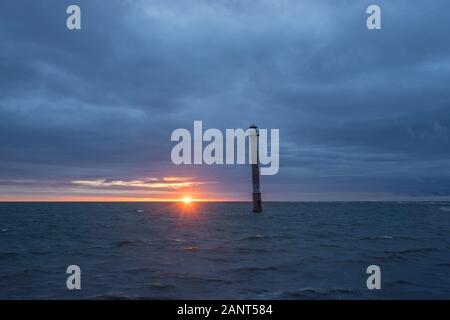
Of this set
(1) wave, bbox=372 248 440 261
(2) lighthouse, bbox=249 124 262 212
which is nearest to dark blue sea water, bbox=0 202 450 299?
(1) wave, bbox=372 248 440 261

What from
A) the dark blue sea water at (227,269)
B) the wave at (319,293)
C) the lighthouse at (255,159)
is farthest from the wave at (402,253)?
the lighthouse at (255,159)

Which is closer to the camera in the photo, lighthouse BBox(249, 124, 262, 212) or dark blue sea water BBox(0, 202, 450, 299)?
dark blue sea water BBox(0, 202, 450, 299)

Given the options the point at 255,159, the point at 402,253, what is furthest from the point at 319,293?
the point at 255,159

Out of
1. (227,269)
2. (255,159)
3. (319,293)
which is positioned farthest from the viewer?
(255,159)

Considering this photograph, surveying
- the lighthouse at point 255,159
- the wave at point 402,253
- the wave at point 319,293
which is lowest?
the wave at point 402,253

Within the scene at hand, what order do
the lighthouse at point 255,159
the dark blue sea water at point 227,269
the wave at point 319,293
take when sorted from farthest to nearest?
the lighthouse at point 255,159 → the dark blue sea water at point 227,269 → the wave at point 319,293

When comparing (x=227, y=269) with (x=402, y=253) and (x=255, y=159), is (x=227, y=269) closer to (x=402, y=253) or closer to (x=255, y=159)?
(x=402, y=253)

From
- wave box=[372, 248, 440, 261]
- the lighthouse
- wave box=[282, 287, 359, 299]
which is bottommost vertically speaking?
wave box=[372, 248, 440, 261]

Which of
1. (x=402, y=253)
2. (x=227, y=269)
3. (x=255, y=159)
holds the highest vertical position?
(x=255, y=159)

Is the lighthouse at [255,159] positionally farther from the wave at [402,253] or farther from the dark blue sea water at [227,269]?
the wave at [402,253]

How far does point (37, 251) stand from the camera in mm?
30688

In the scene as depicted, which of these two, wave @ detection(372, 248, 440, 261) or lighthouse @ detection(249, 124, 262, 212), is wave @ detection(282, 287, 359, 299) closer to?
wave @ detection(372, 248, 440, 261)
